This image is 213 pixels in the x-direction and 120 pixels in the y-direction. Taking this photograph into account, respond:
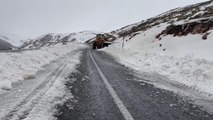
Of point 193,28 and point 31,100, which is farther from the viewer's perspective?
point 193,28

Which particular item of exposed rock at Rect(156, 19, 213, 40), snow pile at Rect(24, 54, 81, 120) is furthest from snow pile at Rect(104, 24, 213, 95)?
snow pile at Rect(24, 54, 81, 120)

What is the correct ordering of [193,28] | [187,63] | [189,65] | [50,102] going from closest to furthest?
[50,102] → [189,65] → [187,63] → [193,28]

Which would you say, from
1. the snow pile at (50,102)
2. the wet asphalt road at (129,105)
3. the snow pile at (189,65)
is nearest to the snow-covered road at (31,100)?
the snow pile at (50,102)

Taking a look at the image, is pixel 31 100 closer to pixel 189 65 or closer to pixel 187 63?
pixel 189 65

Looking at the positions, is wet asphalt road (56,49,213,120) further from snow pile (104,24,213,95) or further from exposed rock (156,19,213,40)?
exposed rock (156,19,213,40)

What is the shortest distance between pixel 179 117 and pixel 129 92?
2.55 metres

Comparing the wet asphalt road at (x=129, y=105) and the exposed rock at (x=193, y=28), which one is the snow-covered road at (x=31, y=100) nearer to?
the wet asphalt road at (x=129, y=105)

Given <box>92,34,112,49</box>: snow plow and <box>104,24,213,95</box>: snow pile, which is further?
<box>92,34,112,49</box>: snow plow

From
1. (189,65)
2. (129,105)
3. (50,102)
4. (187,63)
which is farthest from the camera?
(187,63)

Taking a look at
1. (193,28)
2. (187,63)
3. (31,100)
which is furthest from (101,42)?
(31,100)

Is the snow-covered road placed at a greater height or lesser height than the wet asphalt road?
greater

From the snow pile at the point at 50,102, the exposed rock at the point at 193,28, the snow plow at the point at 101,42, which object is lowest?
the snow plow at the point at 101,42

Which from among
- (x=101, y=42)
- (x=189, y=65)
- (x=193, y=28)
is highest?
(x=193, y=28)

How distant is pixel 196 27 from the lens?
76.5 ft
